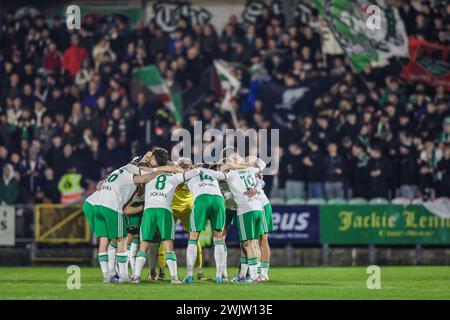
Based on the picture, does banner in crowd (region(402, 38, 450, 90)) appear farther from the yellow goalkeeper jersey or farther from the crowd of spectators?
the yellow goalkeeper jersey

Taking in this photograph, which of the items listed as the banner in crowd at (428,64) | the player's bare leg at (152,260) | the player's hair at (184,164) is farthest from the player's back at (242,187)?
the banner in crowd at (428,64)

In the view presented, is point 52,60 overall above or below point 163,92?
above

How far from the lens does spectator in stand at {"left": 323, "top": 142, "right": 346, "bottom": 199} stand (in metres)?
28.4

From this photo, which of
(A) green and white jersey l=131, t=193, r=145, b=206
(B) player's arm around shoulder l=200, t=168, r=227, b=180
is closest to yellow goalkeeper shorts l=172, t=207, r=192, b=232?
(A) green and white jersey l=131, t=193, r=145, b=206

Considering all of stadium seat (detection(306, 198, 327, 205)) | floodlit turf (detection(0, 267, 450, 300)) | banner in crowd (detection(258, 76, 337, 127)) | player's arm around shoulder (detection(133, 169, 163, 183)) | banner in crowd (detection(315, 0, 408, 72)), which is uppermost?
banner in crowd (detection(315, 0, 408, 72))

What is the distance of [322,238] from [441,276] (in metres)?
5.47

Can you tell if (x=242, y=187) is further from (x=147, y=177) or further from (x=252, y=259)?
(x=147, y=177)

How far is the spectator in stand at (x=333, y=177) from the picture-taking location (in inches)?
1120

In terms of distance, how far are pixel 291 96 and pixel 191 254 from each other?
11.3 m

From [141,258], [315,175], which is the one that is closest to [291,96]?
[315,175]

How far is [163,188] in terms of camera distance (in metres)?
A: 20.4

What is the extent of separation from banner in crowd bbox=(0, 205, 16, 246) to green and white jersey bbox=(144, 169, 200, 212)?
8.22 metres

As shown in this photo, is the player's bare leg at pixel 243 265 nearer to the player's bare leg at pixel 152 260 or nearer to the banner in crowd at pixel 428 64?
the player's bare leg at pixel 152 260
